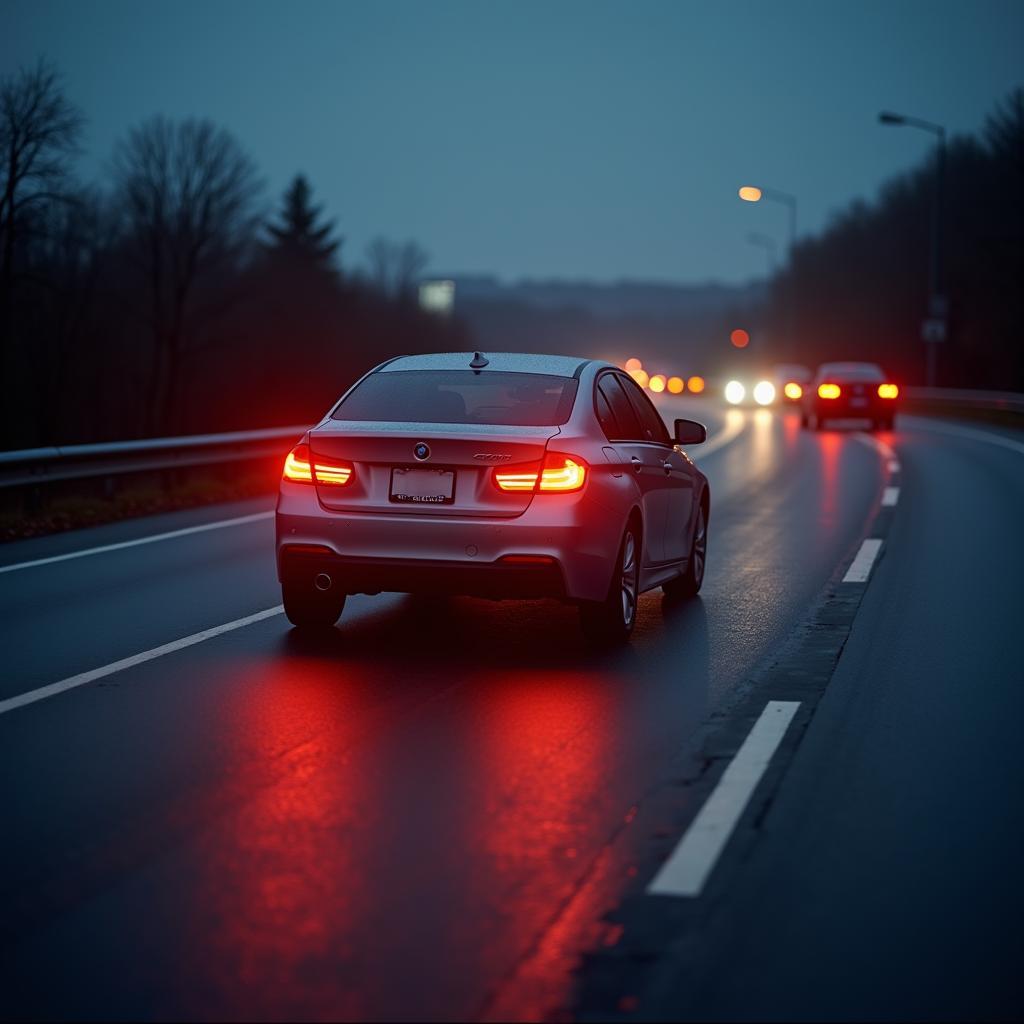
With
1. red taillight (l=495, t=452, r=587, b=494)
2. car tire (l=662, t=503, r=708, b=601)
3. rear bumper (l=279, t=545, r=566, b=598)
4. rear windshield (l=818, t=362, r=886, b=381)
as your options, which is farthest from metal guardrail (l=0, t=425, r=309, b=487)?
rear windshield (l=818, t=362, r=886, b=381)

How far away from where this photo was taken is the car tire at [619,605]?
9.90 m

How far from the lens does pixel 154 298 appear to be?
79.2m

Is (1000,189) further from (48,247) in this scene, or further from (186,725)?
(186,725)

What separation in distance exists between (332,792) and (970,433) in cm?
3663

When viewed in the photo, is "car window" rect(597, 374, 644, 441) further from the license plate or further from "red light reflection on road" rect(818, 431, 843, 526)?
"red light reflection on road" rect(818, 431, 843, 526)

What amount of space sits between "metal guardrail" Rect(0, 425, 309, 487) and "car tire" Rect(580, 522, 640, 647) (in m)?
8.37

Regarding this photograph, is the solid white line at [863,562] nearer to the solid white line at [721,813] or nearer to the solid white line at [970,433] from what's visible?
the solid white line at [721,813]

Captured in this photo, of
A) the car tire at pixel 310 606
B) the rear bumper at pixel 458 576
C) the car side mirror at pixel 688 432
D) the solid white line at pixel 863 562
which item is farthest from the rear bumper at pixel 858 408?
the rear bumper at pixel 458 576

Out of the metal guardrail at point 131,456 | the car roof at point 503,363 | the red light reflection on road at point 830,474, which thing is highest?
the car roof at point 503,363

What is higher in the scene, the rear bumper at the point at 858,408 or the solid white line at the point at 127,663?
the solid white line at the point at 127,663

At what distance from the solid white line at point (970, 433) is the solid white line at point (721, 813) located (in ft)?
87.4

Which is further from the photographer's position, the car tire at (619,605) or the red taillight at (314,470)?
the car tire at (619,605)

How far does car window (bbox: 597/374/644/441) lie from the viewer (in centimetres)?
1072

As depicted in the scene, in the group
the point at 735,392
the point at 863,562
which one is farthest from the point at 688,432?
the point at 735,392
